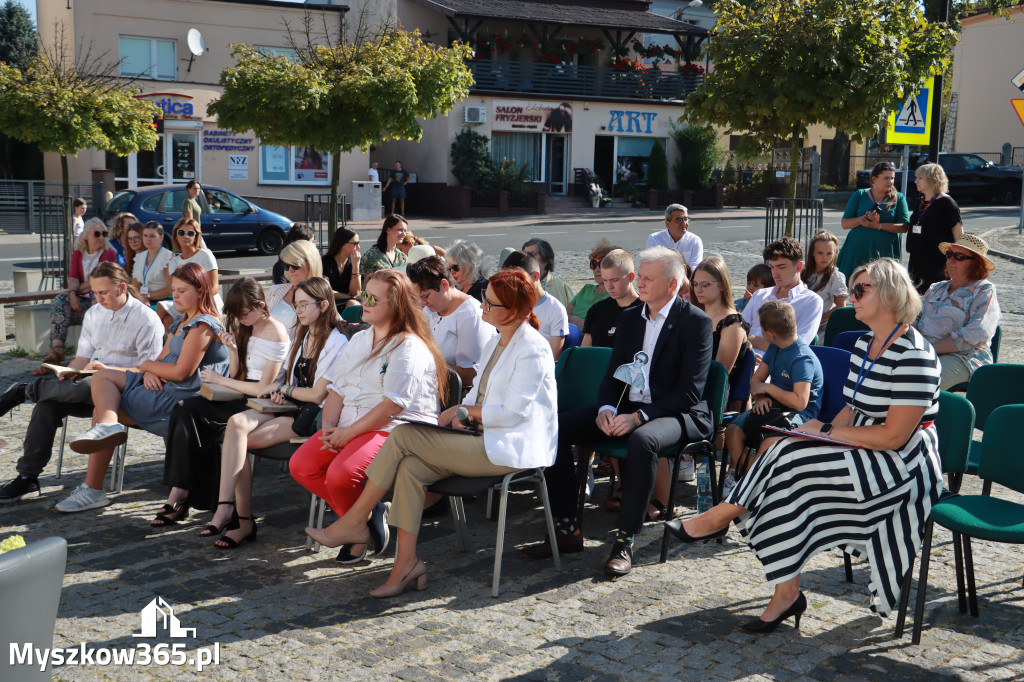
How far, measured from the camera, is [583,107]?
37.2 meters

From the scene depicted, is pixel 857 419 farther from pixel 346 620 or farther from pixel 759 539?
pixel 346 620

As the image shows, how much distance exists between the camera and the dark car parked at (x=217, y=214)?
66.7 ft

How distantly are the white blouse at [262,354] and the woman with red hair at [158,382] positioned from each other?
1.06 feet

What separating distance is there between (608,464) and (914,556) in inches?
106

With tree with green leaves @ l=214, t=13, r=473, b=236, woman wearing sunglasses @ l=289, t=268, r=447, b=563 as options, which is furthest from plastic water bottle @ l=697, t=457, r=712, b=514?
tree with green leaves @ l=214, t=13, r=473, b=236

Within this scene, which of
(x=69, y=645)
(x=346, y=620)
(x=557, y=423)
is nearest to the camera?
(x=69, y=645)

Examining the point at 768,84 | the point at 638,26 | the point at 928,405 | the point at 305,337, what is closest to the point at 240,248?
the point at 768,84

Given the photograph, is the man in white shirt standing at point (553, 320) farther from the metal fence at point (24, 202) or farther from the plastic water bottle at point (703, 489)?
the metal fence at point (24, 202)

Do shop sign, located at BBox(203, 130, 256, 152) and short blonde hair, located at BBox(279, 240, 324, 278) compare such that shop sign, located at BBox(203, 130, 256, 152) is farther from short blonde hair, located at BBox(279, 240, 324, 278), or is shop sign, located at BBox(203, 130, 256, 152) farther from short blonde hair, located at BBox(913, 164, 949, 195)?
short blonde hair, located at BBox(913, 164, 949, 195)

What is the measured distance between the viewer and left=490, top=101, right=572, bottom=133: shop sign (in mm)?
35906

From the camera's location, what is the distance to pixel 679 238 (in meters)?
9.65

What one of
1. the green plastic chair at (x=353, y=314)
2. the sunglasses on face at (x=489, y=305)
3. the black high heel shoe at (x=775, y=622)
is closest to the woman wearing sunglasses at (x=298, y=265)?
the green plastic chair at (x=353, y=314)

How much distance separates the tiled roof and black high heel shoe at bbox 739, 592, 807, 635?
32854 millimetres

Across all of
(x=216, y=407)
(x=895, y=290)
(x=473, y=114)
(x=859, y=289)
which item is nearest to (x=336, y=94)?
(x=216, y=407)
